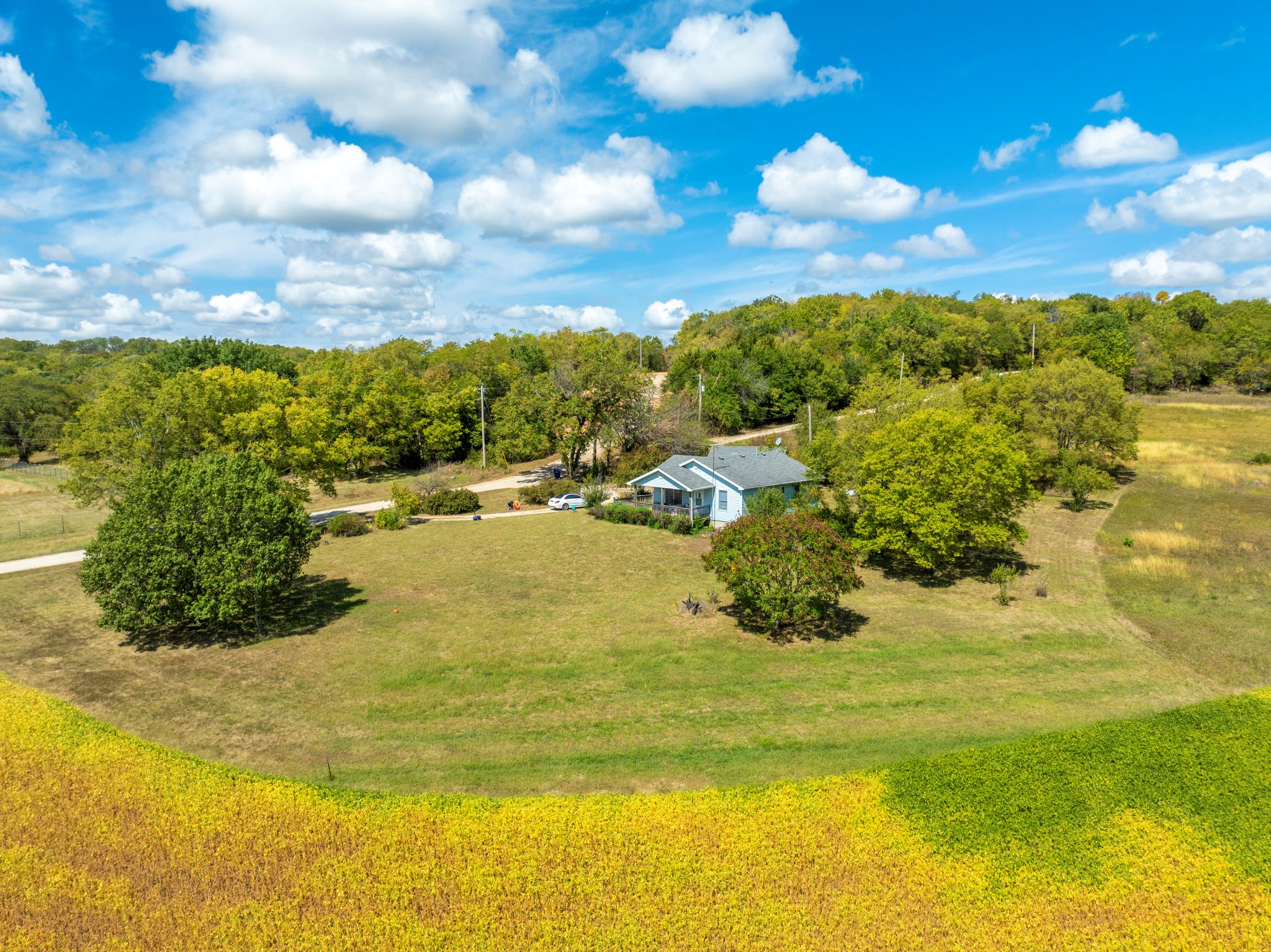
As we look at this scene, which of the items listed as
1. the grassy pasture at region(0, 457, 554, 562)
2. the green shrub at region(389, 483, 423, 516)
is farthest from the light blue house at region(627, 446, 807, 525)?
the green shrub at region(389, 483, 423, 516)

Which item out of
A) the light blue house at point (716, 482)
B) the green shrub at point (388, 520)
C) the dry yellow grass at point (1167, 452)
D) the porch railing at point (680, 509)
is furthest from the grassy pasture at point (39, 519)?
the dry yellow grass at point (1167, 452)

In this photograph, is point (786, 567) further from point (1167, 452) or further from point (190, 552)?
point (1167, 452)

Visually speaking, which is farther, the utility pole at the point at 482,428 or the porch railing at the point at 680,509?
the utility pole at the point at 482,428

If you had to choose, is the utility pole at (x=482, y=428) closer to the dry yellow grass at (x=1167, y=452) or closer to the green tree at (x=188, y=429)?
the green tree at (x=188, y=429)

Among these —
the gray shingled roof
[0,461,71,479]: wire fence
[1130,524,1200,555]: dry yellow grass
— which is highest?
[0,461,71,479]: wire fence

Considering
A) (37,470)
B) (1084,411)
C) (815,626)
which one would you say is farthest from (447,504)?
(37,470)

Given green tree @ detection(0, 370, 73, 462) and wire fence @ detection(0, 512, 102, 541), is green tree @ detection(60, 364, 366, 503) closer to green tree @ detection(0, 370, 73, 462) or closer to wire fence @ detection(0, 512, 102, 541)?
wire fence @ detection(0, 512, 102, 541)

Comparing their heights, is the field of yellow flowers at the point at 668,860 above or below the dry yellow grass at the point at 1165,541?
below
